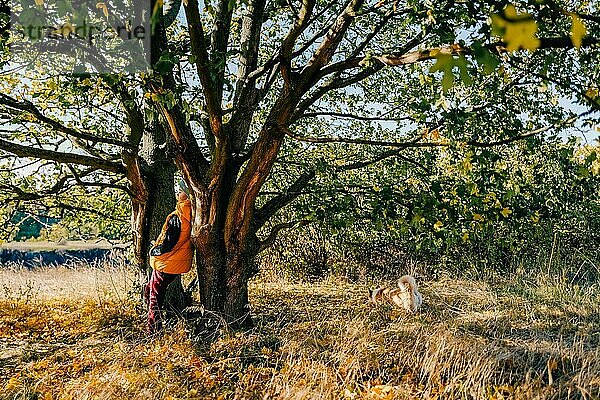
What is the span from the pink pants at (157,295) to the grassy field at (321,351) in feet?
0.69

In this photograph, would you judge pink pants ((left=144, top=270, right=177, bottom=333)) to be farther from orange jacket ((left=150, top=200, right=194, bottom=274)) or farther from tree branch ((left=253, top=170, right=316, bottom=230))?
tree branch ((left=253, top=170, right=316, bottom=230))

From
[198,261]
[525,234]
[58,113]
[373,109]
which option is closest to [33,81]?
[58,113]

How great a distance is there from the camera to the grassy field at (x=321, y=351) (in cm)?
411

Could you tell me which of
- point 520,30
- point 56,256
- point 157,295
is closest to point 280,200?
point 157,295

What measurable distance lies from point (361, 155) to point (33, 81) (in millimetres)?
4153

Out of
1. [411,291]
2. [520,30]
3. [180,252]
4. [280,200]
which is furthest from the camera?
[411,291]

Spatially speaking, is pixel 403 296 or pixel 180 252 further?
pixel 403 296

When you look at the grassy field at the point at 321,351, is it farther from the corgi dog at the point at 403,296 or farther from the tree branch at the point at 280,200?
the tree branch at the point at 280,200

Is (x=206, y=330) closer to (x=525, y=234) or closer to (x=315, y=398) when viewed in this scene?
(x=315, y=398)

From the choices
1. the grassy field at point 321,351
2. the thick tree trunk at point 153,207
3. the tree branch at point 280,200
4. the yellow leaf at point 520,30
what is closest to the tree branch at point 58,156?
the thick tree trunk at point 153,207

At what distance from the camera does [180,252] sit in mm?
5848

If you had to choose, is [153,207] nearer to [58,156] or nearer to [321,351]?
[58,156]

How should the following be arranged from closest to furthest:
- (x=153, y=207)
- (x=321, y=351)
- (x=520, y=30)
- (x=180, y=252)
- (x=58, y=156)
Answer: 1. (x=520, y=30)
2. (x=321, y=351)
3. (x=58, y=156)
4. (x=180, y=252)
5. (x=153, y=207)

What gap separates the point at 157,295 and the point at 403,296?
10.4ft
